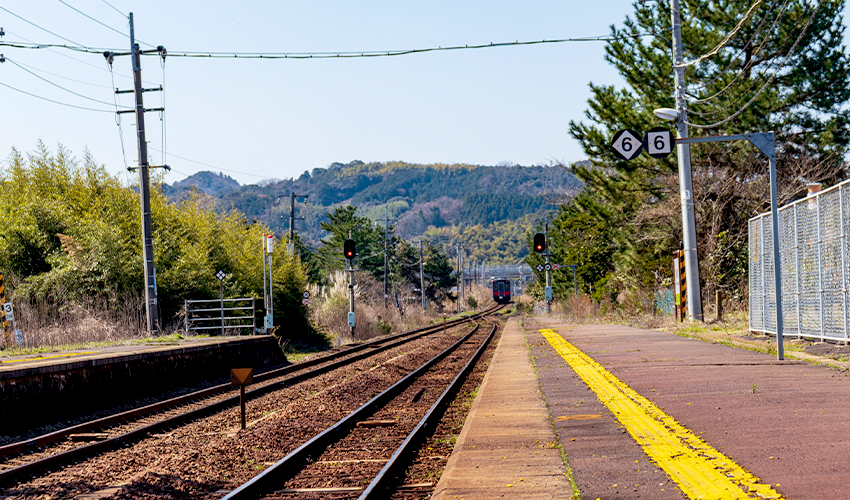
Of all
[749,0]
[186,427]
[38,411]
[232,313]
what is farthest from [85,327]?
[749,0]

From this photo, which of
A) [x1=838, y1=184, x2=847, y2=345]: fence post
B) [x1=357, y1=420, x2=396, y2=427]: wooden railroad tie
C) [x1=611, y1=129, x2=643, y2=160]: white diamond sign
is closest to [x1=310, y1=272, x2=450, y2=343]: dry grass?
[x1=611, y1=129, x2=643, y2=160]: white diamond sign

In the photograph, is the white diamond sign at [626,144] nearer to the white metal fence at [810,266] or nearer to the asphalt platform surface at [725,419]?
the white metal fence at [810,266]

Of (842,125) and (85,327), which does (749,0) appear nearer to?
(842,125)

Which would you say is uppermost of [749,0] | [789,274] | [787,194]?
[749,0]

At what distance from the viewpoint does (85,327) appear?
81.7 feet

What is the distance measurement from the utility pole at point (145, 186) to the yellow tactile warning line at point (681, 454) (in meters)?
17.8

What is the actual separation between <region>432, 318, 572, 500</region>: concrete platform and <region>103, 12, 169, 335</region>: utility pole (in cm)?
1575

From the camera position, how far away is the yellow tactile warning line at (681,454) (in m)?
5.55

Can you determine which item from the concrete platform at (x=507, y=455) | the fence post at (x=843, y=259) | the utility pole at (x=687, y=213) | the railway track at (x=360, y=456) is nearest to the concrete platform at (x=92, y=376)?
the railway track at (x=360, y=456)

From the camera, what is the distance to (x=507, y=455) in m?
7.82

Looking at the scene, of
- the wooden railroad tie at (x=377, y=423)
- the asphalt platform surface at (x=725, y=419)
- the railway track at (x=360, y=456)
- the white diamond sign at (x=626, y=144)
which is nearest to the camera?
the asphalt platform surface at (x=725, y=419)

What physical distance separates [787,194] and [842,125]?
3.92m

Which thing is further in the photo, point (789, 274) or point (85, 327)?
point (85, 327)

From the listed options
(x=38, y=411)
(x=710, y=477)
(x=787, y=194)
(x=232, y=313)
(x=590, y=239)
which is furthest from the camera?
(x=590, y=239)
